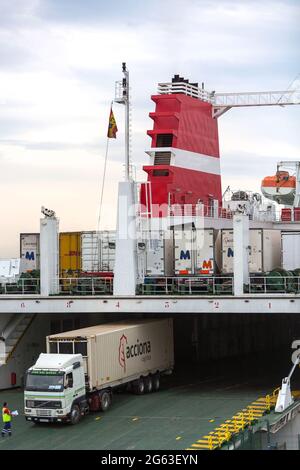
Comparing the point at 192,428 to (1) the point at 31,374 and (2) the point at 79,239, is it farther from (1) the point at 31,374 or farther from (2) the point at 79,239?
(2) the point at 79,239

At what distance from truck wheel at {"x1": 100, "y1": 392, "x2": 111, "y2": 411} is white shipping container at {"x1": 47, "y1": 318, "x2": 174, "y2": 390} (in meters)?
0.38

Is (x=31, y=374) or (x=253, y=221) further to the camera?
(x=253, y=221)

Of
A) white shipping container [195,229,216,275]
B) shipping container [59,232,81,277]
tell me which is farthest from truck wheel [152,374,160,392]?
shipping container [59,232,81,277]

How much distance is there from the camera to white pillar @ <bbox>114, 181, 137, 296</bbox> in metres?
37.5

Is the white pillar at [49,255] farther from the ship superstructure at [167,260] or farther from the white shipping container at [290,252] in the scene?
the white shipping container at [290,252]

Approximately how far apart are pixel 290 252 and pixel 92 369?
13072 millimetres

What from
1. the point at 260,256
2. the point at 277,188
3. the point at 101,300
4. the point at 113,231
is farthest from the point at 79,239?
the point at 277,188

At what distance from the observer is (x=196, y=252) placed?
1533 inches

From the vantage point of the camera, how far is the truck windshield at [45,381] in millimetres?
29719

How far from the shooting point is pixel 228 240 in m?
39.3

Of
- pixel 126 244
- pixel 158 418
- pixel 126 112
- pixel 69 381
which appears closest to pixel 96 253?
pixel 126 244

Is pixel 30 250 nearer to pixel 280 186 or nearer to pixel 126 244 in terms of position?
pixel 126 244

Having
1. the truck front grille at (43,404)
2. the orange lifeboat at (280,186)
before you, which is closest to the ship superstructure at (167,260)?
the orange lifeboat at (280,186)

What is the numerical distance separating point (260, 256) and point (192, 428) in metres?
11.7
